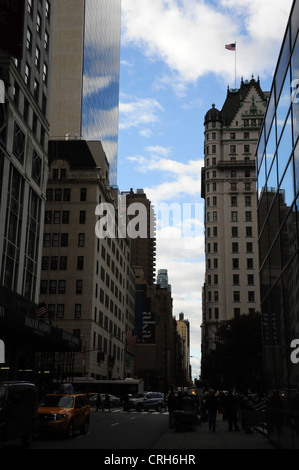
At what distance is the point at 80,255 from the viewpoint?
74.5m

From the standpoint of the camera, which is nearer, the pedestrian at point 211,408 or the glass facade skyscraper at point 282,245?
the glass facade skyscraper at point 282,245

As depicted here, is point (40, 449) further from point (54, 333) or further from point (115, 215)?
point (115, 215)

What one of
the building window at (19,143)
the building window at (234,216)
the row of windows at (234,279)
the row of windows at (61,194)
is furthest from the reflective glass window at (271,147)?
the building window at (234,216)

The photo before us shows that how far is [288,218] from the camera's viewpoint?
52.1ft

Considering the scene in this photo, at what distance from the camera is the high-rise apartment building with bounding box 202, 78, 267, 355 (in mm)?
112312

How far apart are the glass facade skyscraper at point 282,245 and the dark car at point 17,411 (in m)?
8.00

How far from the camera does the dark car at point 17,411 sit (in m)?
14.6

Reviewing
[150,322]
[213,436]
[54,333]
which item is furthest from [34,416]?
[150,322]

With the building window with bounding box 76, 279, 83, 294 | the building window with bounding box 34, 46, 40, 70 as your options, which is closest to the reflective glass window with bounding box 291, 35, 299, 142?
the building window with bounding box 34, 46, 40, 70

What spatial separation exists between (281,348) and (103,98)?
89.5 meters

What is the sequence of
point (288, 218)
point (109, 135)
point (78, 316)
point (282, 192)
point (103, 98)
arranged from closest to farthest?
point (288, 218) < point (282, 192) < point (78, 316) < point (103, 98) < point (109, 135)

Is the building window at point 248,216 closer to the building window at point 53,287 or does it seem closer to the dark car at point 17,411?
the building window at point 53,287

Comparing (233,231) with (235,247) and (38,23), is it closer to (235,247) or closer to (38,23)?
(235,247)

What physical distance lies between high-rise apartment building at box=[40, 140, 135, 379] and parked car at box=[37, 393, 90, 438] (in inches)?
1875
